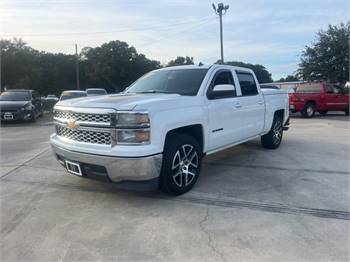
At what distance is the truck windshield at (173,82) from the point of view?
17.6 ft

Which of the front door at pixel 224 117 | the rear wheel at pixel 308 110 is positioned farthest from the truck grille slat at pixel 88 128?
the rear wheel at pixel 308 110

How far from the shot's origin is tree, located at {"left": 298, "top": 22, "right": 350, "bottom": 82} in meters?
25.8

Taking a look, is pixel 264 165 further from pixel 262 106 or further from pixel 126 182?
pixel 126 182

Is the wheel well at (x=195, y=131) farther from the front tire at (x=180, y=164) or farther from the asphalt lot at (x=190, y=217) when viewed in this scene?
the asphalt lot at (x=190, y=217)

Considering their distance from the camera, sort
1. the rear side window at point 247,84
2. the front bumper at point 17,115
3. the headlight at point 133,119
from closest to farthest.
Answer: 1. the headlight at point 133,119
2. the rear side window at point 247,84
3. the front bumper at point 17,115

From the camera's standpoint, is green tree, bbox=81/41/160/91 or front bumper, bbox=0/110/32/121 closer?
front bumper, bbox=0/110/32/121

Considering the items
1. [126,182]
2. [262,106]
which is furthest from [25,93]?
[126,182]

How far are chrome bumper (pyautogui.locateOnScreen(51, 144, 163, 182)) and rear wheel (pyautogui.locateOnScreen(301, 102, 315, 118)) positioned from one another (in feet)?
49.7

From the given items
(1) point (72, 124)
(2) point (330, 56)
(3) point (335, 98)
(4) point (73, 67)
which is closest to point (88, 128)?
(1) point (72, 124)

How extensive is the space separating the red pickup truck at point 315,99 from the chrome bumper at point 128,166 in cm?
1503

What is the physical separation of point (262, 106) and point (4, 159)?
18.1 feet

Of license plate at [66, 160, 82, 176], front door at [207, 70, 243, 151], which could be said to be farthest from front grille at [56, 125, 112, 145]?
front door at [207, 70, 243, 151]

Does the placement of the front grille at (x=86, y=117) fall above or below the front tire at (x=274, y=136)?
above

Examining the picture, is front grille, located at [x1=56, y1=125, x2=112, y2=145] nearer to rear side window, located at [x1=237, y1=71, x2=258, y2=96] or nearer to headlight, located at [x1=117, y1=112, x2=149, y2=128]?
headlight, located at [x1=117, y1=112, x2=149, y2=128]
